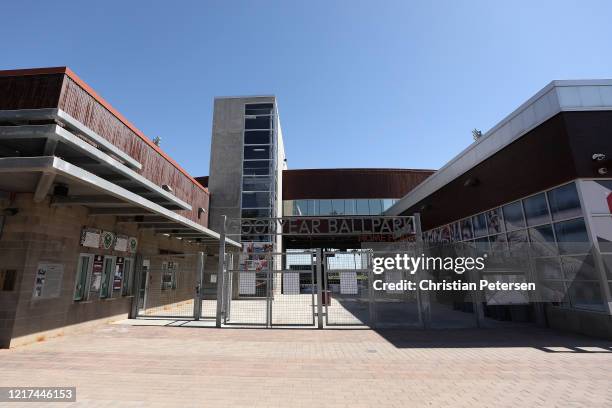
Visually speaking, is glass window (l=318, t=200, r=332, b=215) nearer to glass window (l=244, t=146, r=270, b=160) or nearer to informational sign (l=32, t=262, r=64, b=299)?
glass window (l=244, t=146, r=270, b=160)

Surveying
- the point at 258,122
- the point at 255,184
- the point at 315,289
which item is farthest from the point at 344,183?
the point at 315,289

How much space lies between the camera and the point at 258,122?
26.8 meters

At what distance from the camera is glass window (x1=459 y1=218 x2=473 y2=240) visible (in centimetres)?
1659

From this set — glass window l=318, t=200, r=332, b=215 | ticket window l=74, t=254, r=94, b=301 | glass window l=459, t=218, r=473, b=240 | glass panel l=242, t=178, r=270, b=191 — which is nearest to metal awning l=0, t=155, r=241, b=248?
ticket window l=74, t=254, r=94, b=301

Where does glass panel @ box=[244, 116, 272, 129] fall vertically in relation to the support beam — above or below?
above

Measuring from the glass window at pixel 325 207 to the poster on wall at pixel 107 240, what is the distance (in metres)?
20.8

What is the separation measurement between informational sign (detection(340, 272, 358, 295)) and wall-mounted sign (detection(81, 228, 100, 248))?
31.1 ft

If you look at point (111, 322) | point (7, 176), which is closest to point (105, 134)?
point (7, 176)

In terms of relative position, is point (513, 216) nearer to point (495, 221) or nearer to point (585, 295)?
point (495, 221)

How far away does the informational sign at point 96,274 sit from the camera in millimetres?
10883

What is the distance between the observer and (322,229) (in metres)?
29.6

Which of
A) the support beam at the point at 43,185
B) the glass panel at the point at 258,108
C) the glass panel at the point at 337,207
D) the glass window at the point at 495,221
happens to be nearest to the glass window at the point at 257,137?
the glass panel at the point at 258,108

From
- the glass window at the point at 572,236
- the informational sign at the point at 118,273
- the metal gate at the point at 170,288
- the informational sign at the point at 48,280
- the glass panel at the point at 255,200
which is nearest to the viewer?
the informational sign at the point at 48,280

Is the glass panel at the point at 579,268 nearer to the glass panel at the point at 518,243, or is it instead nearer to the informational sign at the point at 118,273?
the glass panel at the point at 518,243
